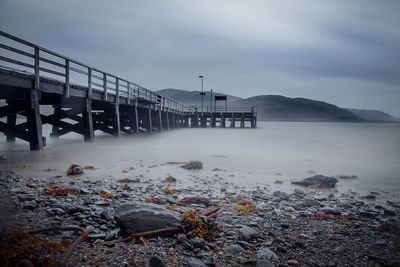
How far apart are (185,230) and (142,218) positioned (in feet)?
1.72

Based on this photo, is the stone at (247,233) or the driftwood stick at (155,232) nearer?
the driftwood stick at (155,232)

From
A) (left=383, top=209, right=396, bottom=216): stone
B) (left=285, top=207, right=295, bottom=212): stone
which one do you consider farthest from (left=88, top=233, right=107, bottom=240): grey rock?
(left=383, top=209, right=396, bottom=216): stone

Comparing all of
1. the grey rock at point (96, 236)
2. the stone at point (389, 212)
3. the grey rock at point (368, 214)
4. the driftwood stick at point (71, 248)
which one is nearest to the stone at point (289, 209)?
the grey rock at point (368, 214)

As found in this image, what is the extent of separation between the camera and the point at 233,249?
3.21 meters

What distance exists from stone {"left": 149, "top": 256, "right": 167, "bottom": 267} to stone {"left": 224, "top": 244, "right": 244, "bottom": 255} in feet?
2.43

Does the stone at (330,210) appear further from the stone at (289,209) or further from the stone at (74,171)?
the stone at (74,171)

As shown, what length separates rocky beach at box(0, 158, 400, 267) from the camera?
285 cm

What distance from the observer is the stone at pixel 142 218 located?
336 centimetres

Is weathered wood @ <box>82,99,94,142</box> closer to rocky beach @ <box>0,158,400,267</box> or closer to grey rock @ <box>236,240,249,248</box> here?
rocky beach @ <box>0,158,400,267</box>

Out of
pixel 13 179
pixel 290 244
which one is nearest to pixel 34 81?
pixel 13 179

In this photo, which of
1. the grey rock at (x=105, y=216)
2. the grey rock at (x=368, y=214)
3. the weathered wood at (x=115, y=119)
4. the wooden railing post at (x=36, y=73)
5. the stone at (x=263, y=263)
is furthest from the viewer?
the weathered wood at (x=115, y=119)

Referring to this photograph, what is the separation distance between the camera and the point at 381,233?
3.96m

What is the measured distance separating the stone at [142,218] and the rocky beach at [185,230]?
11mm

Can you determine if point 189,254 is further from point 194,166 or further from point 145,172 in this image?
point 194,166
